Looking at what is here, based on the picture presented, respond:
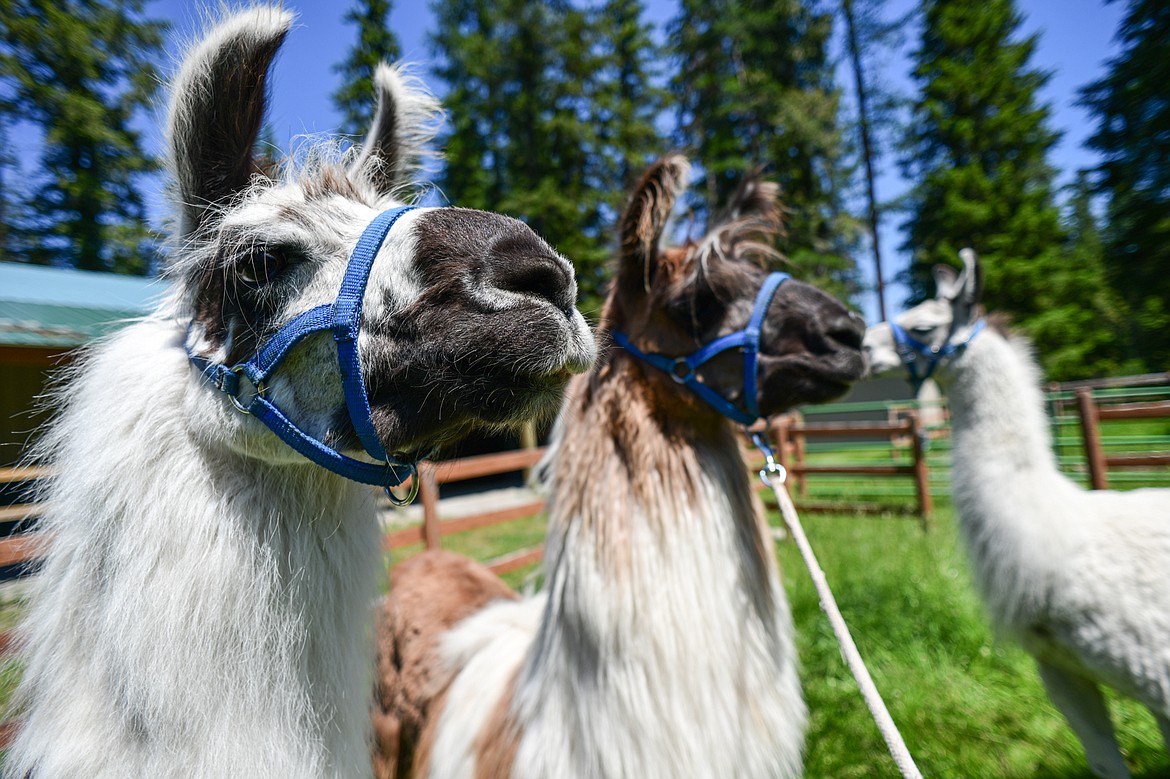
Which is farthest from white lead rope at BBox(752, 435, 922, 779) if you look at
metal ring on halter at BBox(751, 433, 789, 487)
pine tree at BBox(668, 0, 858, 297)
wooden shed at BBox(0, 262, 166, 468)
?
pine tree at BBox(668, 0, 858, 297)

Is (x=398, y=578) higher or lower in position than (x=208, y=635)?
lower

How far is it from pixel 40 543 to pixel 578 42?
879 inches

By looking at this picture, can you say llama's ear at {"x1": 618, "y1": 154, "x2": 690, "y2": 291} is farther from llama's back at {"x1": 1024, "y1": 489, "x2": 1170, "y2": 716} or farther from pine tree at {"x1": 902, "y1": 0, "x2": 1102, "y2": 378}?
pine tree at {"x1": 902, "y1": 0, "x2": 1102, "y2": 378}

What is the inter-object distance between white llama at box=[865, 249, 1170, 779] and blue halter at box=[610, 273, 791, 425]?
25.2 inches

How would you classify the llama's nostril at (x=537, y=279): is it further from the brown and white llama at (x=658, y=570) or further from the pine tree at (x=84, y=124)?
the pine tree at (x=84, y=124)

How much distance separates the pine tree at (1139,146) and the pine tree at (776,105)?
39.5 ft

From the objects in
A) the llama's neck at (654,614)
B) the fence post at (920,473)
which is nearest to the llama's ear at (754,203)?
the llama's neck at (654,614)

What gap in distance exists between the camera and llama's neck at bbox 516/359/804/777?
1.60 metres

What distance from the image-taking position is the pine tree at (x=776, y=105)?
20.5 meters

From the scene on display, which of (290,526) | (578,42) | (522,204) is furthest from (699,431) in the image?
(578,42)

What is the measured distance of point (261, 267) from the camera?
1048 mm

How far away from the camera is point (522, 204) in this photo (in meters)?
16.4

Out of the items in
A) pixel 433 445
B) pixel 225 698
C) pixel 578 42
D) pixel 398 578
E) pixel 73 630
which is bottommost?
pixel 398 578

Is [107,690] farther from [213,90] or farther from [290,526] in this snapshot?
[213,90]
